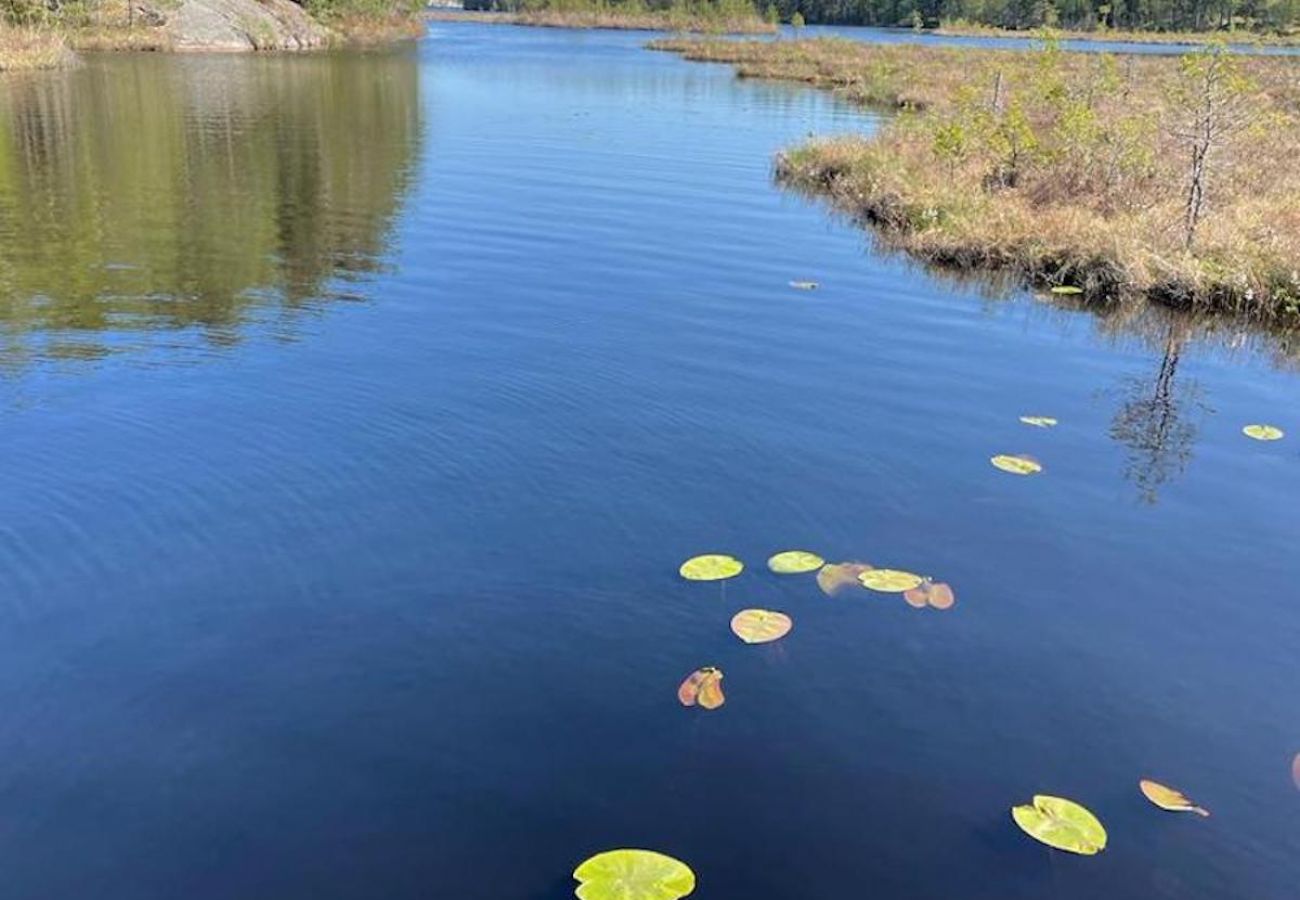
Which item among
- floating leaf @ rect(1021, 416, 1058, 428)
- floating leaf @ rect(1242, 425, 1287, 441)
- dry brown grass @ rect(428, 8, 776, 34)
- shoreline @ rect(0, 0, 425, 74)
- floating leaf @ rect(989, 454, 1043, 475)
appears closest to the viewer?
floating leaf @ rect(989, 454, 1043, 475)

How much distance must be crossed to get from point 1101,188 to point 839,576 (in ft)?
47.9

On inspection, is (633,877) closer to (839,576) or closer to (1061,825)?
(1061,825)

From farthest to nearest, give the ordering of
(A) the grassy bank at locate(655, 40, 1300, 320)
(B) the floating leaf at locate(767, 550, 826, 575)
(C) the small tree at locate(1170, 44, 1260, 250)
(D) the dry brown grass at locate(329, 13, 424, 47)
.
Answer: (D) the dry brown grass at locate(329, 13, 424, 47), (C) the small tree at locate(1170, 44, 1260, 250), (A) the grassy bank at locate(655, 40, 1300, 320), (B) the floating leaf at locate(767, 550, 826, 575)

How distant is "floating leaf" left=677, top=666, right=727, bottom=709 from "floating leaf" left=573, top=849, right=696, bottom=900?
1254mm

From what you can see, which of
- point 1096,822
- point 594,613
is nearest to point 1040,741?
point 1096,822

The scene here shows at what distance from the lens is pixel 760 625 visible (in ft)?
22.3

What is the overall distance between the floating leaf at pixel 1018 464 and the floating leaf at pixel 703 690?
4242 mm

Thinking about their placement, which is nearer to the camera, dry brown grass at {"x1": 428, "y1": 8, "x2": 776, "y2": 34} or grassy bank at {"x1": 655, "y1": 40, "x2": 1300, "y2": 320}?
grassy bank at {"x1": 655, "y1": 40, "x2": 1300, "y2": 320}

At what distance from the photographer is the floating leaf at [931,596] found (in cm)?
723

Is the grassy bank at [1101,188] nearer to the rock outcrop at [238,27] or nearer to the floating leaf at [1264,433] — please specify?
the floating leaf at [1264,433]

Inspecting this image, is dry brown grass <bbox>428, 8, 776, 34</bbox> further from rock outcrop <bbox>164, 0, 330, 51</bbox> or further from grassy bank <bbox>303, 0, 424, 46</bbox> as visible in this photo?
rock outcrop <bbox>164, 0, 330, 51</bbox>

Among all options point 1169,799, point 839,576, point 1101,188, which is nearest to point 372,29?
point 1101,188

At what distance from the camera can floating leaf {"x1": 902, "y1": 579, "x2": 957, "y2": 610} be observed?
7234mm

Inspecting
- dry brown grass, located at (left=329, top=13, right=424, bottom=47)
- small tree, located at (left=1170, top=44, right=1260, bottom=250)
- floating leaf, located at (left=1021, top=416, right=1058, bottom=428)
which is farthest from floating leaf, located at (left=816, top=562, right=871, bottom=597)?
dry brown grass, located at (left=329, top=13, right=424, bottom=47)
